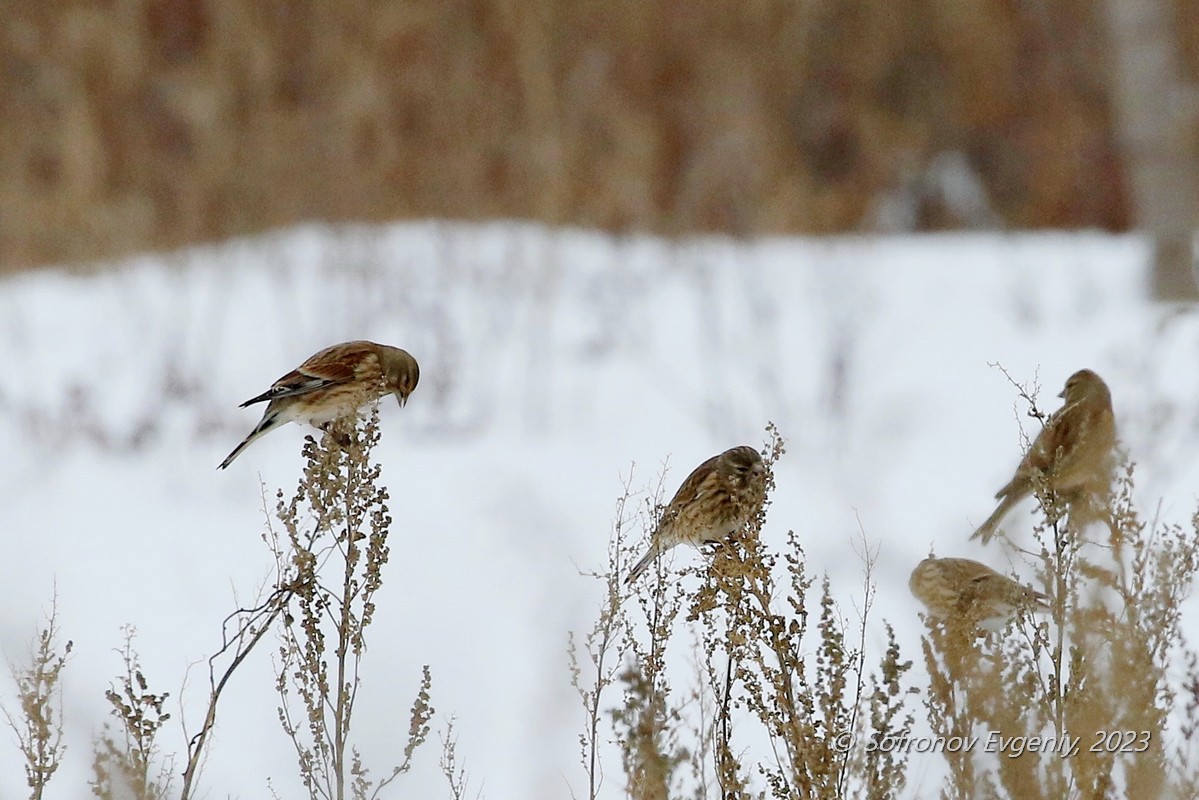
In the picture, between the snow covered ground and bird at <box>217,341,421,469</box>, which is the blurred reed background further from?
bird at <box>217,341,421,469</box>

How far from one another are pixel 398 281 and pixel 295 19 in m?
3.27

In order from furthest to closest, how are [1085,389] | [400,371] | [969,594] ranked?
[400,371], [1085,389], [969,594]

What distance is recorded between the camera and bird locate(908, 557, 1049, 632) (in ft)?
8.68

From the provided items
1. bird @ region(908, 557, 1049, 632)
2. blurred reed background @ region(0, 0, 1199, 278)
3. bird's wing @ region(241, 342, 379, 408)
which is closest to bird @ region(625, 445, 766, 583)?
bird @ region(908, 557, 1049, 632)

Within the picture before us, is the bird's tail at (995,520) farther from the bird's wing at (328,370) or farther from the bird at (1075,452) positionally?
the bird's wing at (328,370)

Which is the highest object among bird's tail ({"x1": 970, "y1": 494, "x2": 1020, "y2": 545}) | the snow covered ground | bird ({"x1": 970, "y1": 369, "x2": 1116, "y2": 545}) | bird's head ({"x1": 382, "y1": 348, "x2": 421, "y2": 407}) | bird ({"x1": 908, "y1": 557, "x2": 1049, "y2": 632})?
the snow covered ground

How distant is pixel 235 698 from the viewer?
15.5 ft

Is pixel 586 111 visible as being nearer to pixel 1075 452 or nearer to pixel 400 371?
pixel 400 371

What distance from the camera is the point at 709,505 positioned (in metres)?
2.83

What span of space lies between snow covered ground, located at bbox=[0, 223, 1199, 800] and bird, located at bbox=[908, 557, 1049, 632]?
31 cm

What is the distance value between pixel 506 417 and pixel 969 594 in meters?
5.19

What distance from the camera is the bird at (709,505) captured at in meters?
2.75

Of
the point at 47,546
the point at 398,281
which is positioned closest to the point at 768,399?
the point at 398,281

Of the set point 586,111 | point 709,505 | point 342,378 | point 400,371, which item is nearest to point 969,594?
point 709,505
